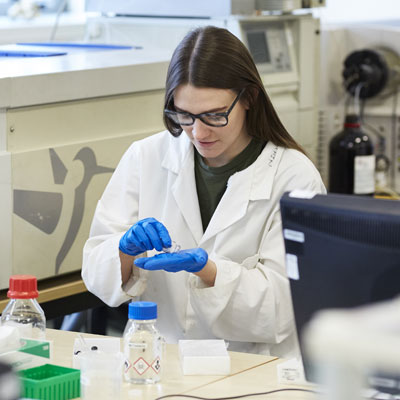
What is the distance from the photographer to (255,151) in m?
1.85

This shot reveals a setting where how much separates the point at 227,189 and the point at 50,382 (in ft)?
2.31

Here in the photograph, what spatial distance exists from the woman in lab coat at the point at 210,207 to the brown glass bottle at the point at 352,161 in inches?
36.7

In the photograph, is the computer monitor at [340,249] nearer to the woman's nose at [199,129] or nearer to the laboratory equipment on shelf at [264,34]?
the woman's nose at [199,129]

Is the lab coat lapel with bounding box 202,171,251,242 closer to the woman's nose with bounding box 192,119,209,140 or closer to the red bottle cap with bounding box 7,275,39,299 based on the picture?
the woman's nose with bounding box 192,119,209,140

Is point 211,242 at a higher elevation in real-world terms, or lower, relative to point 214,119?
lower

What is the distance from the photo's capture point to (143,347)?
136 cm

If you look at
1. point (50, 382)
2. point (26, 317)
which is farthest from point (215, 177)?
point (50, 382)

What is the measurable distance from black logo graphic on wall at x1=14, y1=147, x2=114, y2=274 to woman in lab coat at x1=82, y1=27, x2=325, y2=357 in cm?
16

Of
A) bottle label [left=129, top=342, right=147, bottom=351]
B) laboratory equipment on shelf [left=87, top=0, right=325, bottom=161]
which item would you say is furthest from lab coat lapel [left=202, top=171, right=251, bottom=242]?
laboratory equipment on shelf [left=87, top=0, right=325, bottom=161]

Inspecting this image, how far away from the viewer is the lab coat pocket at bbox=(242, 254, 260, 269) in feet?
5.82

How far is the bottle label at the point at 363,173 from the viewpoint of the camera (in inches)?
108

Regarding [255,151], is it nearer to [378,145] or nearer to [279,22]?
[279,22]

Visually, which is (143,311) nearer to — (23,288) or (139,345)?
(139,345)

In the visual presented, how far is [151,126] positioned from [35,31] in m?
1.10
